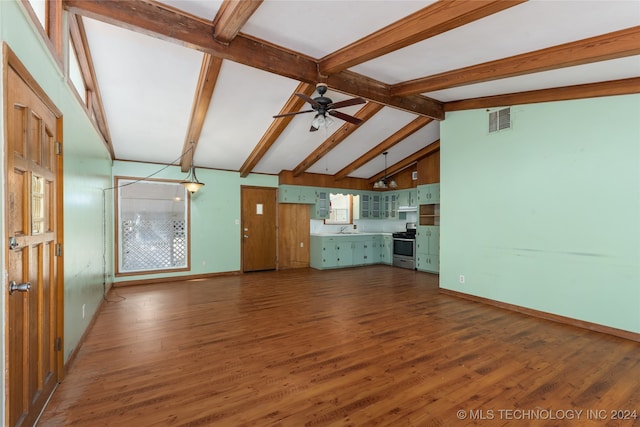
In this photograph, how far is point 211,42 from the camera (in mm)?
2930

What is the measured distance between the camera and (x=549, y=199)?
3.89 m

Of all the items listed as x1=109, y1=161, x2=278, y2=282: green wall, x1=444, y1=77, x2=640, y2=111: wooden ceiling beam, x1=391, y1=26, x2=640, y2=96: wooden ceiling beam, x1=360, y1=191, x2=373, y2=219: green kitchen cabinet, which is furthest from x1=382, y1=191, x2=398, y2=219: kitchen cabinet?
x1=391, y1=26, x2=640, y2=96: wooden ceiling beam

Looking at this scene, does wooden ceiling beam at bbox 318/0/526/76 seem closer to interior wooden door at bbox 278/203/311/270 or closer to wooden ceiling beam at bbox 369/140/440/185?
wooden ceiling beam at bbox 369/140/440/185

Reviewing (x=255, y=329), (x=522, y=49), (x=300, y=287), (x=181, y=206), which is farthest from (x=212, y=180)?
(x=522, y=49)

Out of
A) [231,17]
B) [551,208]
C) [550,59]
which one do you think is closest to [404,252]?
[551,208]

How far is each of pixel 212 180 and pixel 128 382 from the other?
476cm

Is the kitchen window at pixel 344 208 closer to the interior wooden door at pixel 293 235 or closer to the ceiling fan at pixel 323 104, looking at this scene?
the interior wooden door at pixel 293 235

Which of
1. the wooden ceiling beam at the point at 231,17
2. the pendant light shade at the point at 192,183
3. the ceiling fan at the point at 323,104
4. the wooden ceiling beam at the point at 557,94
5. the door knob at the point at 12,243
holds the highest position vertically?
the wooden ceiling beam at the point at 231,17

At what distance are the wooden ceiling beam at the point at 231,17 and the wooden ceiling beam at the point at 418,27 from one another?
3.81 ft

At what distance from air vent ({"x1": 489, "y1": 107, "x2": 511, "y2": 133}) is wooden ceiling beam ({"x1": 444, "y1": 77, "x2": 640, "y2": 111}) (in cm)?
10

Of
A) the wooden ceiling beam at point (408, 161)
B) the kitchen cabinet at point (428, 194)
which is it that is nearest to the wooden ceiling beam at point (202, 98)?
the wooden ceiling beam at point (408, 161)

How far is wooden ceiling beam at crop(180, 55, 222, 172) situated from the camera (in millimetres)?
3412

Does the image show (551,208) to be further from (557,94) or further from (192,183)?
(192,183)

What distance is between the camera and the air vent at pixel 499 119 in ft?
14.1
